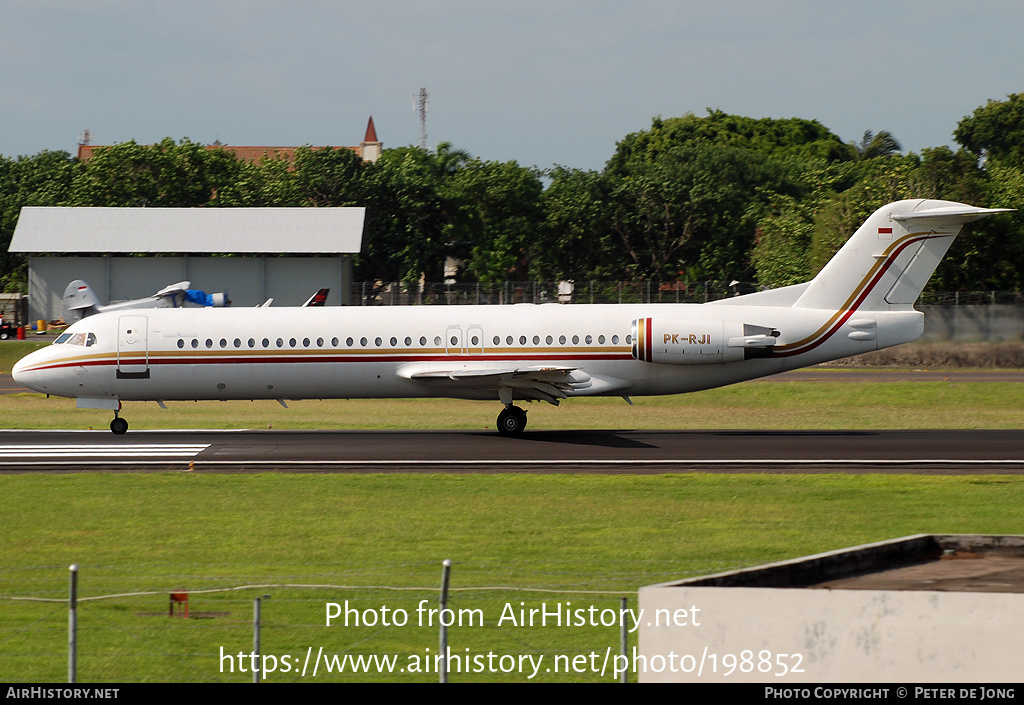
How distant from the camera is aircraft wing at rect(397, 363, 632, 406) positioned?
29.9 metres

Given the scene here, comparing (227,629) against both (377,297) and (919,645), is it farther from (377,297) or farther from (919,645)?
(377,297)

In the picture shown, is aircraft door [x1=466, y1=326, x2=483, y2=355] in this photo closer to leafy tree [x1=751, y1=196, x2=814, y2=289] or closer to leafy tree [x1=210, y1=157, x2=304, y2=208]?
leafy tree [x1=751, y1=196, x2=814, y2=289]

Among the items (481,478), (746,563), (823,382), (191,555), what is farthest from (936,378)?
(191,555)

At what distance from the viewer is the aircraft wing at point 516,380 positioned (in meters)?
29.9

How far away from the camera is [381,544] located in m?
17.3

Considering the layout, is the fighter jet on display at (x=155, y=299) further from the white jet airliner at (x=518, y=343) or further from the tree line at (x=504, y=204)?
the white jet airliner at (x=518, y=343)

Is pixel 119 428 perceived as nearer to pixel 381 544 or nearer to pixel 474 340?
pixel 474 340

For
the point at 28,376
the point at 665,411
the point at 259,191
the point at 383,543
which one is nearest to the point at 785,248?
the point at 665,411

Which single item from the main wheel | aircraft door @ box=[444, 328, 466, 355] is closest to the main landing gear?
aircraft door @ box=[444, 328, 466, 355]

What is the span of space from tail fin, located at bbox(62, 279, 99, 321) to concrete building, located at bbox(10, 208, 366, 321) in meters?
6.27

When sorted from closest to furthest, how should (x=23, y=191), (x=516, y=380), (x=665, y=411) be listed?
(x=516, y=380) < (x=665, y=411) < (x=23, y=191)

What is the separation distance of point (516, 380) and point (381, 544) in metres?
13.5

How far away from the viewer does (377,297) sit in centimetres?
7238
